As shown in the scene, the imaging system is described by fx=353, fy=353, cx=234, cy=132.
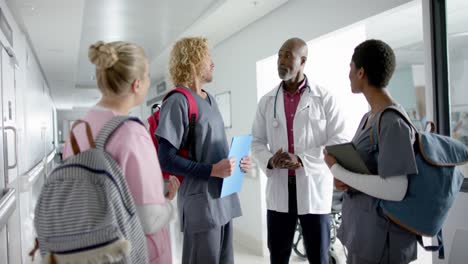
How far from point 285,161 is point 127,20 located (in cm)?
341

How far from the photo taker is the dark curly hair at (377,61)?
4.51 feet

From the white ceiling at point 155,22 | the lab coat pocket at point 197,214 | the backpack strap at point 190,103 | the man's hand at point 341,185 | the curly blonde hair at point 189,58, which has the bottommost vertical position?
the lab coat pocket at point 197,214

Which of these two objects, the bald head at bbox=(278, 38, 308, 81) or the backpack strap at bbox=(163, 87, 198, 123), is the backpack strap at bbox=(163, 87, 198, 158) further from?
the bald head at bbox=(278, 38, 308, 81)

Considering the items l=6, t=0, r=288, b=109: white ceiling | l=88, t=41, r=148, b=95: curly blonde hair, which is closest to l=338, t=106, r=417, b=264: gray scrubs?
l=88, t=41, r=148, b=95: curly blonde hair

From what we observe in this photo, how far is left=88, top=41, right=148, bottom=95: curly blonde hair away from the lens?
3.38 ft

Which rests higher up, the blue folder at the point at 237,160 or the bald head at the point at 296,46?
the bald head at the point at 296,46

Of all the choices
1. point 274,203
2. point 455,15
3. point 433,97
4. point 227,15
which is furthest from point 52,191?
point 227,15

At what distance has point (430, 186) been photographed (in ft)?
4.02

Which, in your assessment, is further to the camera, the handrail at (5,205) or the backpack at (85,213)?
the handrail at (5,205)

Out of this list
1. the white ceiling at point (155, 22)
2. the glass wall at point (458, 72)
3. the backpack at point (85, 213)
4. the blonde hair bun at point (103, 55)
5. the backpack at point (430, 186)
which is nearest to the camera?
the backpack at point (85, 213)

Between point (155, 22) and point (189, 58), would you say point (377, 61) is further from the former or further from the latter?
point (155, 22)

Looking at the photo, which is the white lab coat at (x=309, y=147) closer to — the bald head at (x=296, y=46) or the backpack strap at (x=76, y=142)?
the bald head at (x=296, y=46)

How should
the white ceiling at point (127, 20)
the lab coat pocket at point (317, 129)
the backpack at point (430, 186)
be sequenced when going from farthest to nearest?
the white ceiling at point (127, 20)
the lab coat pocket at point (317, 129)
the backpack at point (430, 186)

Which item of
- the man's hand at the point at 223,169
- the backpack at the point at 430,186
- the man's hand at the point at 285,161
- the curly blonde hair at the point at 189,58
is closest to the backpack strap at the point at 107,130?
the man's hand at the point at 223,169
